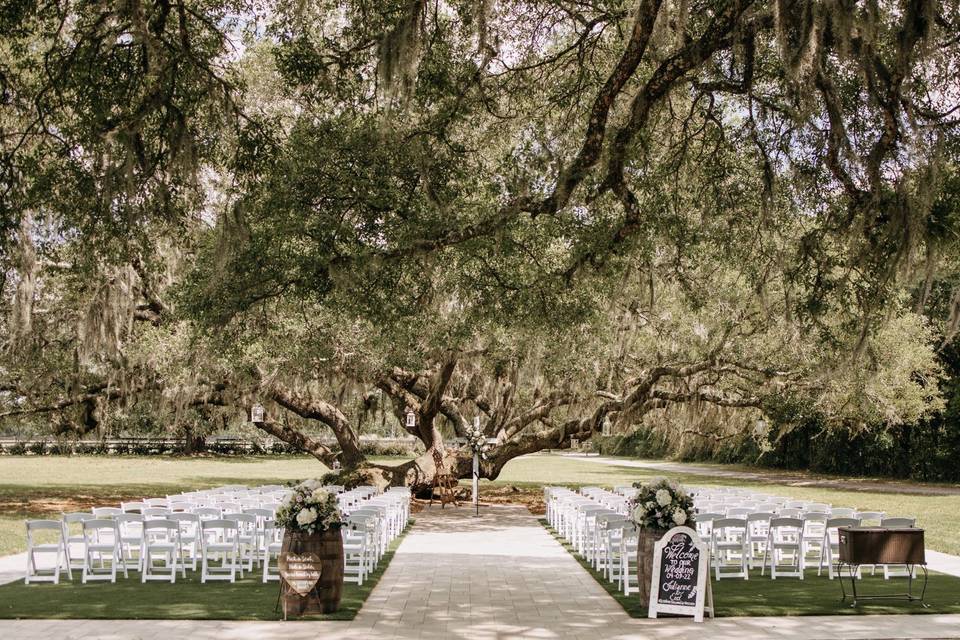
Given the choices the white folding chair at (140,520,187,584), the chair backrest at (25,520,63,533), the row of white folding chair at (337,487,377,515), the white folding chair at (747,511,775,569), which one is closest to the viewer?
the chair backrest at (25,520,63,533)

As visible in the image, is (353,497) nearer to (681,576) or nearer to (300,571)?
(300,571)

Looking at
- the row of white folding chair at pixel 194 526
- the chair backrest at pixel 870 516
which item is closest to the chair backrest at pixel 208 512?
the row of white folding chair at pixel 194 526

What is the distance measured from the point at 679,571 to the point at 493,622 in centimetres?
170

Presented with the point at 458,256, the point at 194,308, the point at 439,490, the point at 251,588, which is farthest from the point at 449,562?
the point at 439,490

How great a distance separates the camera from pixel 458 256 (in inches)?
448

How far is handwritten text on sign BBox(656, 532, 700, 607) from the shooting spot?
8133 millimetres

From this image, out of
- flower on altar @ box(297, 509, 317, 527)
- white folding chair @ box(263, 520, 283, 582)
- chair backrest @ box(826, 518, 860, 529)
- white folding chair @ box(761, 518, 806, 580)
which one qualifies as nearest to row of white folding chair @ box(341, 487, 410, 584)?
flower on altar @ box(297, 509, 317, 527)

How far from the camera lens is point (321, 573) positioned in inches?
324

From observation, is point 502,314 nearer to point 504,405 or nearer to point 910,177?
point 910,177

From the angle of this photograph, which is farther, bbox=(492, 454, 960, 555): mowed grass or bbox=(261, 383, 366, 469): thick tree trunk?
bbox=(261, 383, 366, 469): thick tree trunk

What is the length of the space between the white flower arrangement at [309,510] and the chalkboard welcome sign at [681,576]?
113 inches

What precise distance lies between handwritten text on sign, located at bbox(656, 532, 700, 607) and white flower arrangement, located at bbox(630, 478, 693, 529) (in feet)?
0.94

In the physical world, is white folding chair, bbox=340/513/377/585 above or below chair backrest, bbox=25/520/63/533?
below

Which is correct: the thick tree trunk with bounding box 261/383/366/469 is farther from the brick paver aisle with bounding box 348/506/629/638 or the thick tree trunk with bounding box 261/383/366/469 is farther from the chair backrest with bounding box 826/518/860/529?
the chair backrest with bounding box 826/518/860/529
